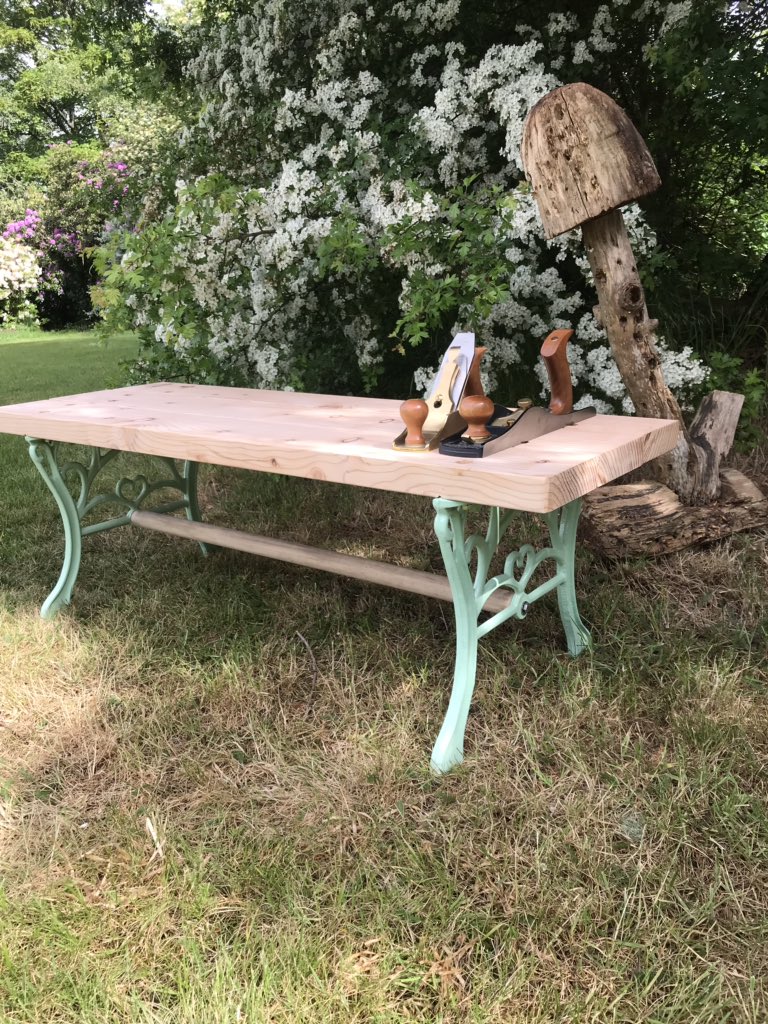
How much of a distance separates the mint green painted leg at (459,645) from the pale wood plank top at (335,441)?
13 cm

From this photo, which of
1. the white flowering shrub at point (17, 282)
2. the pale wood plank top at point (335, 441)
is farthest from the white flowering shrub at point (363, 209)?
the white flowering shrub at point (17, 282)

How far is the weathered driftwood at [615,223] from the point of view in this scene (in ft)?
8.25

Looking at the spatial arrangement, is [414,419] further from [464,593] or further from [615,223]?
[615,223]

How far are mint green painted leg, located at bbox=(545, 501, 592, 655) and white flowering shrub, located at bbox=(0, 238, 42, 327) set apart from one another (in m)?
11.7

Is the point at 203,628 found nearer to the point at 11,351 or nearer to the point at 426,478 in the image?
the point at 426,478

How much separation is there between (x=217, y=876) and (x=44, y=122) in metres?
23.4

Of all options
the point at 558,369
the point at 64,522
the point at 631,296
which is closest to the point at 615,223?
the point at 631,296

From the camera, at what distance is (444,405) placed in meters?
2.09

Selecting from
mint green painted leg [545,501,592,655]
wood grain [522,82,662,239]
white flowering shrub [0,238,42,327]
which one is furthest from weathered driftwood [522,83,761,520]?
white flowering shrub [0,238,42,327]

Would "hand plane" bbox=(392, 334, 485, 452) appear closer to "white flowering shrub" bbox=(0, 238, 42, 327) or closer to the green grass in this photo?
the green grass

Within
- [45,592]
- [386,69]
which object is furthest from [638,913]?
[386,69]

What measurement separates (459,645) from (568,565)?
1.87 ft

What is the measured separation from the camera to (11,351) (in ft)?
33.9

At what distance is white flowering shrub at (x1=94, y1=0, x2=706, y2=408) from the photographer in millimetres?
3357
